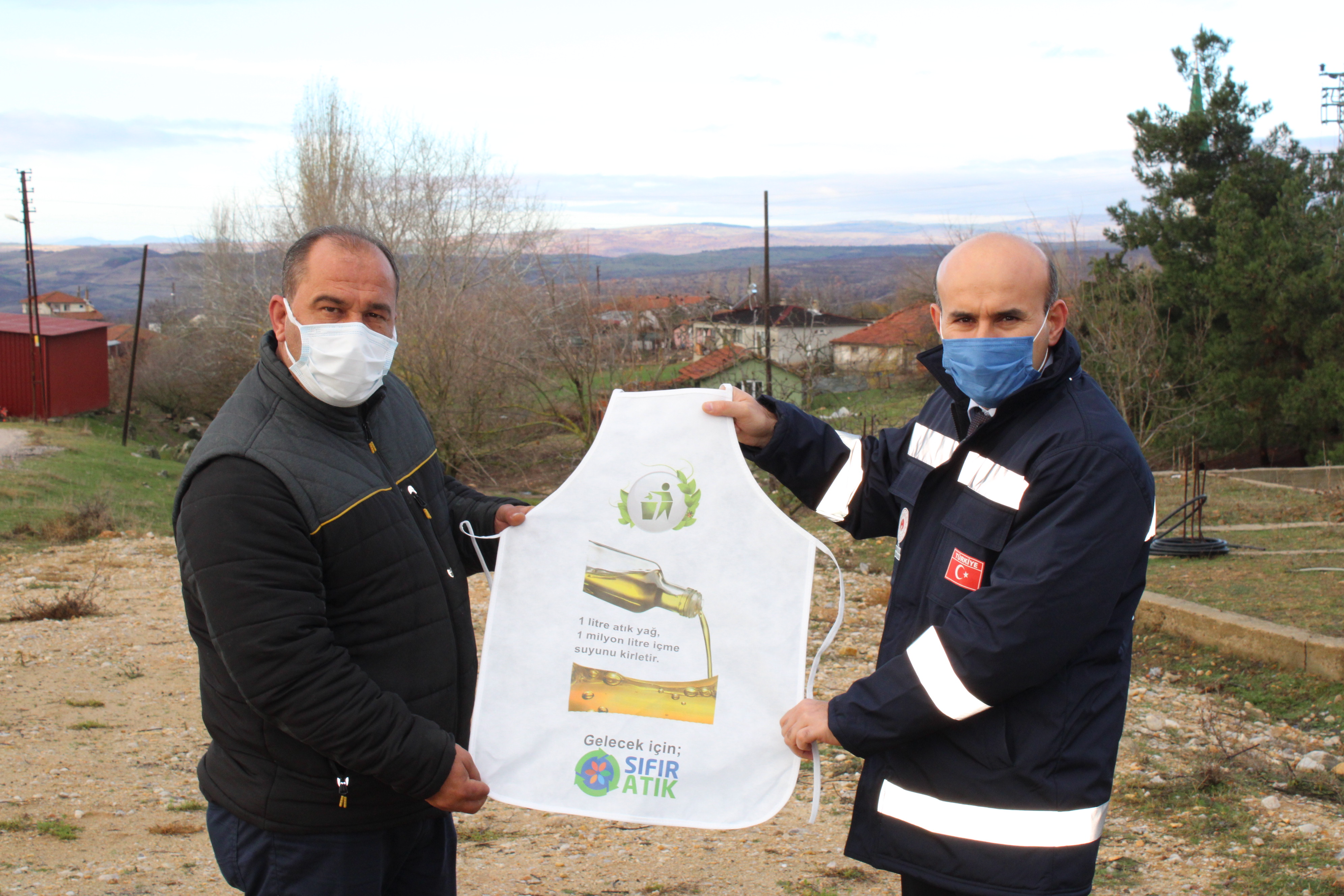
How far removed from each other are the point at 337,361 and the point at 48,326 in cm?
5121

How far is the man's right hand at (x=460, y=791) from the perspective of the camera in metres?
2.38

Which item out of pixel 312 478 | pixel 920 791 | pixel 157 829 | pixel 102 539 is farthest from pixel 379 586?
pixel 102 539

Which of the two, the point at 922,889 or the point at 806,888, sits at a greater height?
the point at 922,889

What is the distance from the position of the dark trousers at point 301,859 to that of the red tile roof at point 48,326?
154 ft

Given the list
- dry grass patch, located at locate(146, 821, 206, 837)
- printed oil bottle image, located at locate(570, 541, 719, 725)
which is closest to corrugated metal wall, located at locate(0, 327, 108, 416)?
dry grass patch, located at locate(146, 821, 206, 837)

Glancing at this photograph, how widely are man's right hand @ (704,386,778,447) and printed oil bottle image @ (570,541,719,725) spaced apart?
0.46m

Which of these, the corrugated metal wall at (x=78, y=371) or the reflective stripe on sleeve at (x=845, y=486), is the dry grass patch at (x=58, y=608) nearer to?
the reflective stripe on sleeve at (x=845, y=486)

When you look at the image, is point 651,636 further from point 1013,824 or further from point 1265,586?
point 1265,586

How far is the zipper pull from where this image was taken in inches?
101

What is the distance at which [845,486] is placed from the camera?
115 inches

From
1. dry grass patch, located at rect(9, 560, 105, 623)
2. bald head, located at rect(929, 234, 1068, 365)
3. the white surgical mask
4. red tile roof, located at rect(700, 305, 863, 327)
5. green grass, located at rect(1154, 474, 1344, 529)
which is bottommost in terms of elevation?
dry grass patch, located at rect(9, 560, 105, 623)

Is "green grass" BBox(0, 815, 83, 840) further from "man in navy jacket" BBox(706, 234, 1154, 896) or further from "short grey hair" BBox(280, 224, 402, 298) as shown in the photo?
"man in navy jacket" BBox(706, 234, 1154, 896)

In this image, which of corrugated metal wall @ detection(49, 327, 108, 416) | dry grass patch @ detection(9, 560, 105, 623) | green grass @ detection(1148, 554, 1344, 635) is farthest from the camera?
corrugated metal wall @ detection(49, 327, 108, 416)

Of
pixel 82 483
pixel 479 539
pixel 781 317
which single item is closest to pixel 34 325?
pixel 82 483
